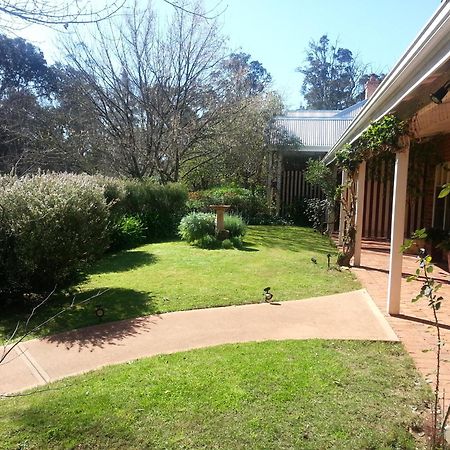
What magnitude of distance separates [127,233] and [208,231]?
2.23 meters

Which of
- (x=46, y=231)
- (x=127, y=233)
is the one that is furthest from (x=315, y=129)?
(x=46, y=231)

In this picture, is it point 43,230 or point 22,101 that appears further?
point 22,101

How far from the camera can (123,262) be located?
31.5 feet

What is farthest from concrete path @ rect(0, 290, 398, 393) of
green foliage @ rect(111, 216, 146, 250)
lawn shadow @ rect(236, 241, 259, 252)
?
green foliage @ rect(111, 216, 146, 250)

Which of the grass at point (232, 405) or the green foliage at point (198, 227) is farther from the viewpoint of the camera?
the green foliage at point (198, 227)

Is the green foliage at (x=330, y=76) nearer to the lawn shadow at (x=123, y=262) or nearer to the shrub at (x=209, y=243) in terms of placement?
the shrub at (x=209, y=243)

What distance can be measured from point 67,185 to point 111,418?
4103 mm

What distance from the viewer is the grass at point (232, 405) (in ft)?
9.25

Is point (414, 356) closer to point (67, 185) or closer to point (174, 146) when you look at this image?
point (67, 185)

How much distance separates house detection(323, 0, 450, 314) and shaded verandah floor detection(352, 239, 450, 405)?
13.4 inches

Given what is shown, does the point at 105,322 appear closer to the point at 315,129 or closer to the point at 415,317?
the point at 415,317

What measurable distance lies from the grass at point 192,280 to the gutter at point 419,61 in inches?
117

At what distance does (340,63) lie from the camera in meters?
47.5

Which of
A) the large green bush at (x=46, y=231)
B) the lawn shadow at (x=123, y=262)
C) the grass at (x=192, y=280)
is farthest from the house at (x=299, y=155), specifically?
the large green bush at (x=46, y=231)
